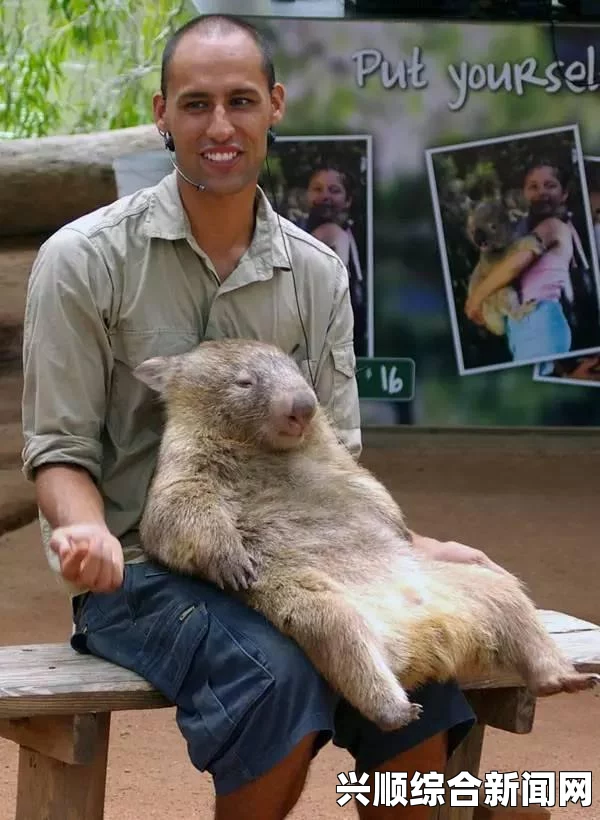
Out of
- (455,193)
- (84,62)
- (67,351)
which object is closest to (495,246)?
(455,193)

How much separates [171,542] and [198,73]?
2.69 ft

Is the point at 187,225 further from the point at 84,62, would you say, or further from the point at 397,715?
the point at 84,62

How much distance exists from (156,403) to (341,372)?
1.26 feet

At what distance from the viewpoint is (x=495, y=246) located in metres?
5.51

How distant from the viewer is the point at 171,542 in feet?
7.61

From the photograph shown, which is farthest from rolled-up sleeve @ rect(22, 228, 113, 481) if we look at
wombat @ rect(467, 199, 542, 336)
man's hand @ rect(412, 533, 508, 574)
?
wombat @ rect(467, 199, 542, 336)

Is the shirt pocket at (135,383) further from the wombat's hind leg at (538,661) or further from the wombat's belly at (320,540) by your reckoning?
the wombat's hind leg at (538,661)

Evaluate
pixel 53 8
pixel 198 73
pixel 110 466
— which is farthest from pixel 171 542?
pixel 53 8

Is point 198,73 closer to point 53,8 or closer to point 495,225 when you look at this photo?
point 495,225

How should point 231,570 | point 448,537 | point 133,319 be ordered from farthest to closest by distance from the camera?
1. point 448,537
2. point 133,319
3. point 231,570

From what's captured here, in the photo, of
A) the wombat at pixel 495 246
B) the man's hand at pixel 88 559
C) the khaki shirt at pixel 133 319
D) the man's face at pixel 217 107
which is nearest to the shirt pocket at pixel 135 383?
the khaki shirt at pixel 133 319

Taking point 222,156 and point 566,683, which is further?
point 222,156

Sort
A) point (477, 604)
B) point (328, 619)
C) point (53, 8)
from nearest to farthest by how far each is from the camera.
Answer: point (328, 619), point (477, 604), point (53, 8)

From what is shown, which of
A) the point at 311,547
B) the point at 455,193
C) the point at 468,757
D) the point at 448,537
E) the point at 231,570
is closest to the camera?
the point at 231,570
